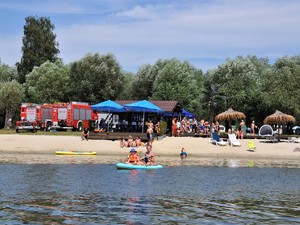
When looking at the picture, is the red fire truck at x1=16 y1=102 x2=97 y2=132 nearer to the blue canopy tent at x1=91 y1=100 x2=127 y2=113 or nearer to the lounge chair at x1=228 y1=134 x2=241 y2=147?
the blue canopy tent at x1=91 y1=100 x2=127 y2=113

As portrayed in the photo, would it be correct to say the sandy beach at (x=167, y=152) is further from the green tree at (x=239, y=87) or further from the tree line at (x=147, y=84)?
the tree line at (x=147, y=84)

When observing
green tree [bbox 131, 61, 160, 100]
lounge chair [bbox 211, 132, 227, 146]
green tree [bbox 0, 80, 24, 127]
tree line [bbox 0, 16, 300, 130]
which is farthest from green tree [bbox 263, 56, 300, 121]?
green tree [bbox 0, 80, 24, 127]

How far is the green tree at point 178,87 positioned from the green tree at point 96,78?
6368mm

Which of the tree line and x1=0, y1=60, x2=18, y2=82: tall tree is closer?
the tree line

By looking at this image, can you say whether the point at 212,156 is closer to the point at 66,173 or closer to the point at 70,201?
the point at 66,173

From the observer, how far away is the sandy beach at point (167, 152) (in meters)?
36.5

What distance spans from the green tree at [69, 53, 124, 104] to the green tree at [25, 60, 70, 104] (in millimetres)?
2075

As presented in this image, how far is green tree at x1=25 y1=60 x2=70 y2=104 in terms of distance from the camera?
83.8 m

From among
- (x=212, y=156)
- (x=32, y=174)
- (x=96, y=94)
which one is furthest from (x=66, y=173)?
(x=96, y=94)

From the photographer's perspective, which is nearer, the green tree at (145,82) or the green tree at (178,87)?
the green tree at (178,87)

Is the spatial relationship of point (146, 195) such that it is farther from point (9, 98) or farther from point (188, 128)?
point (9, 98)

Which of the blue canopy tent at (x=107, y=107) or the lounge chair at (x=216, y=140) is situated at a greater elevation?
the blue canopy tent at (x=107, y=107)

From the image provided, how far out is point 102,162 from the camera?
3469 centimetres

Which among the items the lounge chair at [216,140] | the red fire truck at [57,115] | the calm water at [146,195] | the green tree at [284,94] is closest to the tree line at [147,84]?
the green tree at [284,94]
